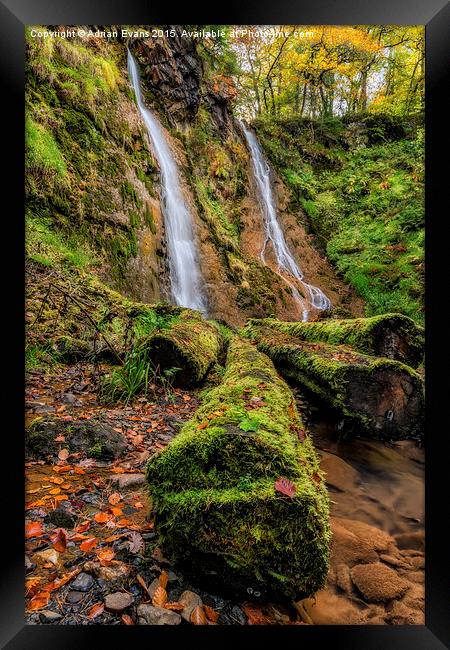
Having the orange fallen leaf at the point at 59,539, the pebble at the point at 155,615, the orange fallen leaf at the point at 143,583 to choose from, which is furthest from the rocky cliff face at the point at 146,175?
the pebble at the point at 155,615

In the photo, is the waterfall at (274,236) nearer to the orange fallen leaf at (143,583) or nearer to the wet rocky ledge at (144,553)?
the wet rocky ledge at (144,553)

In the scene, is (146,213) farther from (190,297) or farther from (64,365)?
(64,365)

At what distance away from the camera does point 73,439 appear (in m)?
2.19

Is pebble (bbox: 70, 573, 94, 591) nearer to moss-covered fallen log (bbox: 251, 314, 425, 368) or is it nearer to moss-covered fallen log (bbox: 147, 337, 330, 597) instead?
moss-covered fallen log (bbox: 147, 337, 330, 597)

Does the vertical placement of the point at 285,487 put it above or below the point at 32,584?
above

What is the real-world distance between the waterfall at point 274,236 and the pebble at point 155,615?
1025 centimetres

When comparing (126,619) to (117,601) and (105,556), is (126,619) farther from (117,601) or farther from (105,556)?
(105,556)

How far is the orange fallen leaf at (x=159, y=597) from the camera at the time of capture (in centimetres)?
126

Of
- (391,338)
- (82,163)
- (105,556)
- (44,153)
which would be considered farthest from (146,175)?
(105,556)

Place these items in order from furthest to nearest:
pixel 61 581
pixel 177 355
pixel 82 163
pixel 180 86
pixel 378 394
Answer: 1. pixel 180 86
2. pixel 82 163
3. pixel 177 355
4. pixel 378 394
5. pixel 61 581
